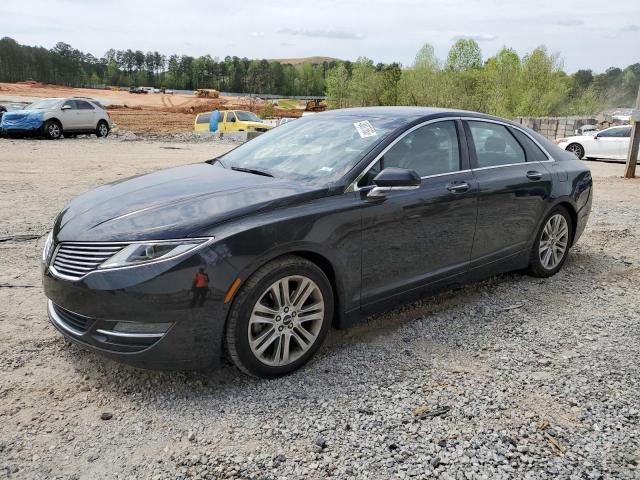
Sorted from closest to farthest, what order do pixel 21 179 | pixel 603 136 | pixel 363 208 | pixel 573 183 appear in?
pixel 363 208 → pixel 573 183 → pixel 21 179 → pixel 603 136

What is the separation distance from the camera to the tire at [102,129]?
76.3 ft

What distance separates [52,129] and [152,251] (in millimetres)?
21468

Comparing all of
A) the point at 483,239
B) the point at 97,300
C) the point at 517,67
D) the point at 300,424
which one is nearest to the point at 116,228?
the point at 97,300

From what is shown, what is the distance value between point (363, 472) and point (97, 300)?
1.66m

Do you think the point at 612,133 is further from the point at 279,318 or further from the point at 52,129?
the point at 52,129

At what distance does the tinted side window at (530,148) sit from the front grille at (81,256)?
3.72 m

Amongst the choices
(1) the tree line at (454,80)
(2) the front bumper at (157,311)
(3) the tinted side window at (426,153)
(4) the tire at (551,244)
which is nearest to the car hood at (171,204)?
(2) the front bumper at (157,311)

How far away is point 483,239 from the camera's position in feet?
14.9

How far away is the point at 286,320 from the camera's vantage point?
332cm

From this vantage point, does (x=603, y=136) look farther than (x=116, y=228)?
Yes

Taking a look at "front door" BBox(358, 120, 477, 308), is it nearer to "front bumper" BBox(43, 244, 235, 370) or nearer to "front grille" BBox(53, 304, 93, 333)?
"front bumper" BBox(43, 244, 235, 370)

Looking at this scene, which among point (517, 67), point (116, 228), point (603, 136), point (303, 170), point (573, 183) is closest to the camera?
point (116, 228)

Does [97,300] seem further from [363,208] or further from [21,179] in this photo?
[21,179]

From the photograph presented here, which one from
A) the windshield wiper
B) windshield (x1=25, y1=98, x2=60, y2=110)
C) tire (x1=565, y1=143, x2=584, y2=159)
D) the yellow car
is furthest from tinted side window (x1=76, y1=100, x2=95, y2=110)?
the windshield wiper
